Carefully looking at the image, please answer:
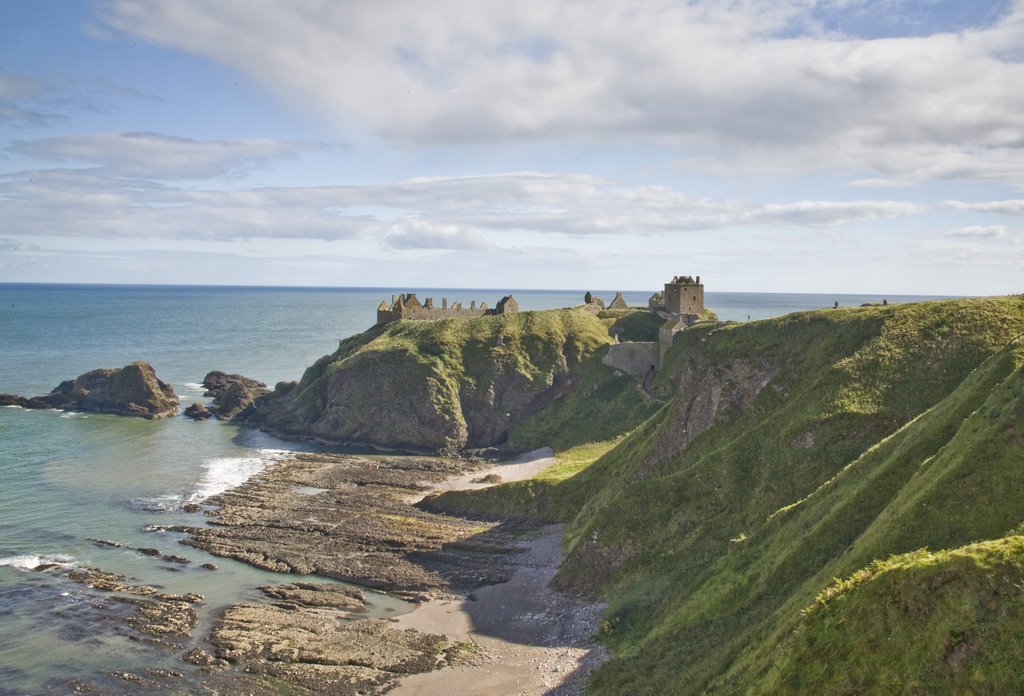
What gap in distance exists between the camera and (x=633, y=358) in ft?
320

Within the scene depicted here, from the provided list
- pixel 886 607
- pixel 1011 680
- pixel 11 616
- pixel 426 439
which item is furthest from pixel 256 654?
pixel 426 439

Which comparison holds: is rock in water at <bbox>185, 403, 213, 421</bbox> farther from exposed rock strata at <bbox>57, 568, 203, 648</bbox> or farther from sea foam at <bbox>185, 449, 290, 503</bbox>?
exposed rock strata at <bbox>57, 568, 203, 648</bbox>

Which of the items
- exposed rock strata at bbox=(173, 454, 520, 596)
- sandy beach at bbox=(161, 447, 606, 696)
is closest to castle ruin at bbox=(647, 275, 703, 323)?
sandy beach at bbox=(161, 447, 606, 696)

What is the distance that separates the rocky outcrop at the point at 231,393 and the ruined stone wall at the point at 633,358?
53.5 m

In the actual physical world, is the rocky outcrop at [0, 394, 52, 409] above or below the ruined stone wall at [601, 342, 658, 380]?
below

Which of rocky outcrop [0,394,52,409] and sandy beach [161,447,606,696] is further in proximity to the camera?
rocky outcrop [0,394,52,409]

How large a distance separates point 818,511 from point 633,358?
6283 centimetres

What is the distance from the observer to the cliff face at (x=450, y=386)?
9438 centimetres

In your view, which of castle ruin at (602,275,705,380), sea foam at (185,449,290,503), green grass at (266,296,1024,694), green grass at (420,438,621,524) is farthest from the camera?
castle ruin at (602,275,705,380)

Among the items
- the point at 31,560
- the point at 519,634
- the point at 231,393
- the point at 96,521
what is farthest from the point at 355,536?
the point at 231,393

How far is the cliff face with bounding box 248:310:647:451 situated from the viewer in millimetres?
94375

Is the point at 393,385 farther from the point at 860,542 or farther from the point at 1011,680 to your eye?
the point at 1011,680

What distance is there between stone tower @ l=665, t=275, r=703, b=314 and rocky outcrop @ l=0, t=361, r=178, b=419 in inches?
2884

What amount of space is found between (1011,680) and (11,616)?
47.6 metres
